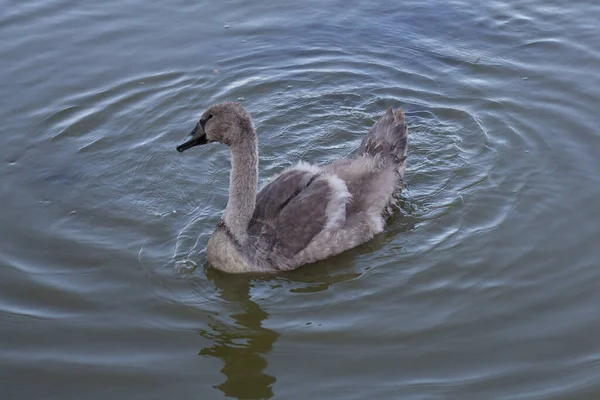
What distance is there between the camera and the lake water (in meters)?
A: 7.22

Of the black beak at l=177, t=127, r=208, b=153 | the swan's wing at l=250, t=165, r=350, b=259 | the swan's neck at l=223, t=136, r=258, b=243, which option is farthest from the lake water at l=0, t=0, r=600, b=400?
the black beak at l=177, t=127, r=208, b=153

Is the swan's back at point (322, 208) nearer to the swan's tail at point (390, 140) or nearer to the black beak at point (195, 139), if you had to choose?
the swan's tail at point (390, 140)

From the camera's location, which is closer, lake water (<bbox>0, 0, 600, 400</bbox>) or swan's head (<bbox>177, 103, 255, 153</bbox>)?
lake water (<bbox>0, 0, 600, 400</bbox>)

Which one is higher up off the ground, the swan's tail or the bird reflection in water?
the swan's tail

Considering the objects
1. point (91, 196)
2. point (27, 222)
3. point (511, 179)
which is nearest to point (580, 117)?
point (511, 179)

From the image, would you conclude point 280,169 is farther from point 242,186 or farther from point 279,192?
point 242,186

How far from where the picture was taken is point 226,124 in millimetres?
8570

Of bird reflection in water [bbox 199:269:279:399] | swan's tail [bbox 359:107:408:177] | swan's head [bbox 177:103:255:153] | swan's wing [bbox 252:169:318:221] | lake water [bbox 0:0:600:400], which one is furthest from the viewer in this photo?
swan's tail [bbox 359:107:408:177]

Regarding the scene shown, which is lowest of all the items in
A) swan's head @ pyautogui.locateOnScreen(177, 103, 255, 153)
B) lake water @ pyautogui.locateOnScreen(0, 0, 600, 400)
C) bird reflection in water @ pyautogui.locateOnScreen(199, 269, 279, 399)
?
bird reflection in water @ pyautogui.locateOnScreen(199, 269, 279, 399)

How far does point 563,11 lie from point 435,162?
16.1 feet

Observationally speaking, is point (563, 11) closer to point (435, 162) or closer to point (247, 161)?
point (435, 162)

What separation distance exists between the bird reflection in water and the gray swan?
0.39 m

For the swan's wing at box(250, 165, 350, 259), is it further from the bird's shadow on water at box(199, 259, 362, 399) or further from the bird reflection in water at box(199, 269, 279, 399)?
the bird reflection in water at box(199, 269, 279, 399)

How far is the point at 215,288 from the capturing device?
8.38 metres
